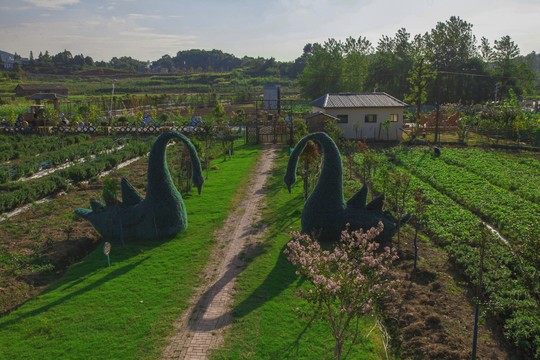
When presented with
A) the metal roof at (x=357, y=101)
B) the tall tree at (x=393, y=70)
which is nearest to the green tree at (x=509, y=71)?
the tall tree at (x=393, y=70)

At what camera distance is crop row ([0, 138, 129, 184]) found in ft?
73.1

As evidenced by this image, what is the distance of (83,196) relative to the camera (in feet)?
62.3

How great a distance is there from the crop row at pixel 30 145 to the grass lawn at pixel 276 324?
23.4 m

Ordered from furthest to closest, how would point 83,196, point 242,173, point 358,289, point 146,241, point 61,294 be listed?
point 242,173 < point 83,196 < point 146,241 < point 61,294 < point 358,289

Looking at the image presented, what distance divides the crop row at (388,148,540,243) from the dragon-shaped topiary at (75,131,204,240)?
10594 mm

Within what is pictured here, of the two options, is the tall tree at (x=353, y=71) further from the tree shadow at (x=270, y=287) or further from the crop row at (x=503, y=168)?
the tree shadow at (x=270, y=287)

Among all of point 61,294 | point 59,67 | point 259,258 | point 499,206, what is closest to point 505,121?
point 499,206

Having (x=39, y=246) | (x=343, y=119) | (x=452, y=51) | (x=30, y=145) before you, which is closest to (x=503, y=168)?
(x=343, y=119)

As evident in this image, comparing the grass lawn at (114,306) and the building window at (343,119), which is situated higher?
the building window at (343,119)

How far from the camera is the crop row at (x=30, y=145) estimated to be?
2792cm

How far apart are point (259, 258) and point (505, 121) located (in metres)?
30.3

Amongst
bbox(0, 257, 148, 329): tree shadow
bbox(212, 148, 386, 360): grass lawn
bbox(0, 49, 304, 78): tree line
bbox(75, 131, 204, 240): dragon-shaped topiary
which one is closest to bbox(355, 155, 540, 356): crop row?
bbox(212, 148, 386, 360): grass lawn

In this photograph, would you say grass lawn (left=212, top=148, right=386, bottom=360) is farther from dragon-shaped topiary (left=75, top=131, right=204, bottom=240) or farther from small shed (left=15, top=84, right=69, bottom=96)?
small shed (left=15, top=84, right=69, bottom=96)

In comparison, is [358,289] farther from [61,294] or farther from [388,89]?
[388,89]
